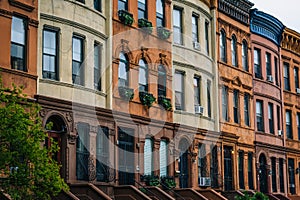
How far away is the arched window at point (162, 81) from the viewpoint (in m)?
31.0

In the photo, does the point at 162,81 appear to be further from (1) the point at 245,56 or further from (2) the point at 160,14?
(1) the point at 245,56

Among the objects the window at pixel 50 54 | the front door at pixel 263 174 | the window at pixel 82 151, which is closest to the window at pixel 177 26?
the window at pixel 82 151

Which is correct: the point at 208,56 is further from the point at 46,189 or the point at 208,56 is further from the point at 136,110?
the point at 46,189

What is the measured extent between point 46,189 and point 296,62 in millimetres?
32427

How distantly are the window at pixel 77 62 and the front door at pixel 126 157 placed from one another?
3.40 metres

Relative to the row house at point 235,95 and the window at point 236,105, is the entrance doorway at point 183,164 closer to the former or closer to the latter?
the row house at point 235,95

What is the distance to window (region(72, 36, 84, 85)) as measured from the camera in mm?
25562

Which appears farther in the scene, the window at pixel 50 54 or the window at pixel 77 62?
the window at pixel 77 62

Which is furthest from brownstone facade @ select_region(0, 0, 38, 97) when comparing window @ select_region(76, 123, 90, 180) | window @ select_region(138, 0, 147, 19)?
window @ select_region(138, 0, 147, 19)

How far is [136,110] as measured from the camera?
94.6 ft

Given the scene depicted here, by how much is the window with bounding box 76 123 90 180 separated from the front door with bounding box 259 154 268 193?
16809 mm

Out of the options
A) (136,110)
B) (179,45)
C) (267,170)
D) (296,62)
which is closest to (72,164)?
(136,110)

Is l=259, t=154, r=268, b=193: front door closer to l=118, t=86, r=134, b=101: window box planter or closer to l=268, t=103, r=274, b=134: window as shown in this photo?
l=268, t=103, r=274, b=134: window

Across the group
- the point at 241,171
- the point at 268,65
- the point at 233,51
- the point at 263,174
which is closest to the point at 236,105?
the point at 233,51
